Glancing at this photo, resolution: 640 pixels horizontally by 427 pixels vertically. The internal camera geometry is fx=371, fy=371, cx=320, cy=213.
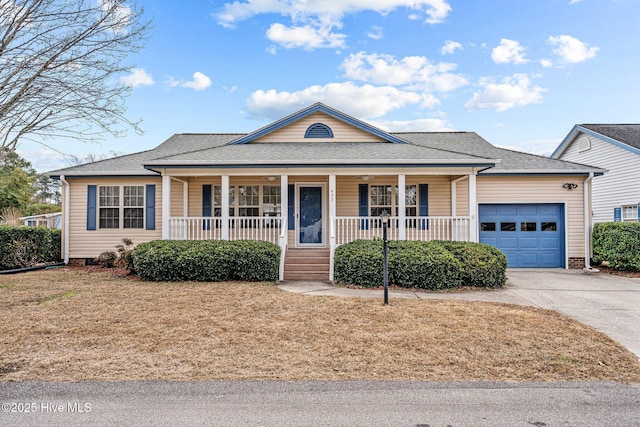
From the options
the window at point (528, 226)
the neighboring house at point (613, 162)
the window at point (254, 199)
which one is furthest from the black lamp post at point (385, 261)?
the neighboring house at point (613, 162)

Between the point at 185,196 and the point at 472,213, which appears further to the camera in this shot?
the point at 185,196

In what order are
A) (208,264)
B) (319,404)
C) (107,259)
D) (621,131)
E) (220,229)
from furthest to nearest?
(621,131)
(220,229)
(107,259)
(208,264)
(319,404)

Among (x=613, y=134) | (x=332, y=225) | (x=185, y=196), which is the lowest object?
(x=332, y=225)

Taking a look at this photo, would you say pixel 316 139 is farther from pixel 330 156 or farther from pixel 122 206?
pixel 122 206

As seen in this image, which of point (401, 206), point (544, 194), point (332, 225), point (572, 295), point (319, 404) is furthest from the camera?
point (544, 194)

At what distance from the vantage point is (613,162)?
15.1 m

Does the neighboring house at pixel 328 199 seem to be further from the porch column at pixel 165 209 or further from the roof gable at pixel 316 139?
the porch column at pixel 165 209

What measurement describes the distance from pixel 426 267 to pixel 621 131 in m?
13.7

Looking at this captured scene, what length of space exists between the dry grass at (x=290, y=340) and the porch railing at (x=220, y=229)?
3430 mm

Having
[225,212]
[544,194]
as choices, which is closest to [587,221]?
[544,194]

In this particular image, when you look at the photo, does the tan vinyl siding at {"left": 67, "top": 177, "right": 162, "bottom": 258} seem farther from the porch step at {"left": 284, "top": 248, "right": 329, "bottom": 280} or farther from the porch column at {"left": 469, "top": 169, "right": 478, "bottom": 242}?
the porch column at {"left": 469, "top": 169, "right": 478, "bottom": 242}

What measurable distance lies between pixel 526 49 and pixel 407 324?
569 inches

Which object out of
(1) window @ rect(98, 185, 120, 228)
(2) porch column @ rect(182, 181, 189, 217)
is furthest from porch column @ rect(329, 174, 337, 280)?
(1) window @ rect(98, 185, 120, 228)

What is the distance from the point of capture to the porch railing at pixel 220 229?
10.6 m
